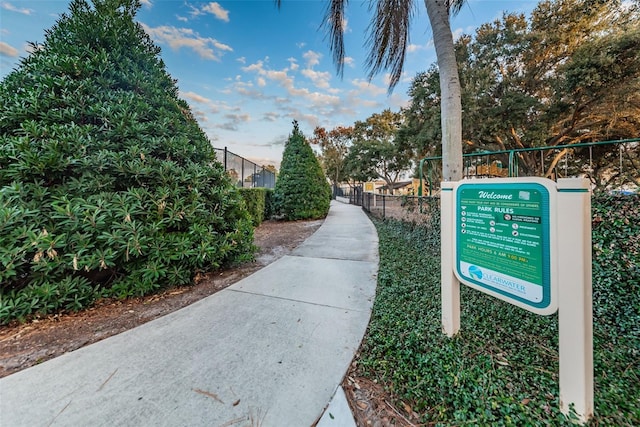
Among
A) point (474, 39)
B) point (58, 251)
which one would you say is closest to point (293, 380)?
point (58, 251)

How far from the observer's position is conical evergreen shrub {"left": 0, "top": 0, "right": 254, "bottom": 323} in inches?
93.1

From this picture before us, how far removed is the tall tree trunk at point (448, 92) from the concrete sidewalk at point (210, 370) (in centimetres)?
199

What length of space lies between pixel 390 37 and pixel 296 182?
679 cm

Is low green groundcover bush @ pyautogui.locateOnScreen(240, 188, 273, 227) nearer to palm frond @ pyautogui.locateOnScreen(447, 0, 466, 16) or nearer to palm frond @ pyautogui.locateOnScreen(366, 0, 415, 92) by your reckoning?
palm frond @ pyautogui.locateOnScreen(366, 0, 415, 92)

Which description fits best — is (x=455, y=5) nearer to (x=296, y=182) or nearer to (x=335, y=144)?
(x=296, y=182)

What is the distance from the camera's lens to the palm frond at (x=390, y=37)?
3.68m

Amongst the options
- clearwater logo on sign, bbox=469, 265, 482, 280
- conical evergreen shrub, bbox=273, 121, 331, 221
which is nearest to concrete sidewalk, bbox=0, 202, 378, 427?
clearwater logo on sign, bbox=469, 265, 482, 280

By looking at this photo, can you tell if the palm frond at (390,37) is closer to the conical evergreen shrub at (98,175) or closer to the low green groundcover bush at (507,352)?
the conical evergreen shrub at (98,175)

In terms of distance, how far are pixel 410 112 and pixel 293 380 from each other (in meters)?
14.4

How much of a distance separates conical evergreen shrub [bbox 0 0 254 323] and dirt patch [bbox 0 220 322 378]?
132 mm

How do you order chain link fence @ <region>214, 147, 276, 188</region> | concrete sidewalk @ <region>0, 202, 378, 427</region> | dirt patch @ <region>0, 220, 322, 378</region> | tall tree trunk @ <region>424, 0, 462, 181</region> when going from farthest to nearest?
chain link fence @ <region>214, 147, 276, 188</region>
tall tree trunk @ <region>424, 0, 462, 181</region>
dirt patch @ <region>0, 220, 322, 378</region>
concrete sidewalk @ <region>0, 202, 378, 427</region>

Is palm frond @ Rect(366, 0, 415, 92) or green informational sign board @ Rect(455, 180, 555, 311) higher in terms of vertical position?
palm frond @ Rect(366, 0, 415, 92)

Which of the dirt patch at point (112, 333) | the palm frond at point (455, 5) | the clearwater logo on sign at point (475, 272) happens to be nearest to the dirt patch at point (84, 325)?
the dirt patch at point (112, 333)

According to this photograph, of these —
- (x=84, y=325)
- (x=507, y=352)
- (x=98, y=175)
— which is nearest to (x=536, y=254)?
(x=507, y=352)
